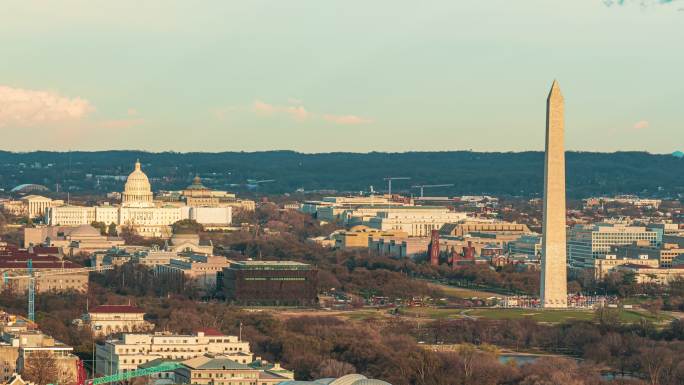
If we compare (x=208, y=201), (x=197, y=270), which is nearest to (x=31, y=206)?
(x=208, y=201)

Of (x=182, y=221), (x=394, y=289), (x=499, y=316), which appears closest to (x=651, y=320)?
(x=499, y=316)

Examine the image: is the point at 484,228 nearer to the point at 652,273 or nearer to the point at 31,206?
the point at 652,273

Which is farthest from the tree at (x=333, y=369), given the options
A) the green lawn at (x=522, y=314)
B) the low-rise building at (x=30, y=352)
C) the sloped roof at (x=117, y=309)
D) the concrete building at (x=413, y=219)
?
the concrete building at (x=413, y=219)

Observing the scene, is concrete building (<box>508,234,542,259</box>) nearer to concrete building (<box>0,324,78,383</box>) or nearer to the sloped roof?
the sloped roof

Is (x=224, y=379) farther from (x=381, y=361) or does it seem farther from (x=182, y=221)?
(x=182, y=221)

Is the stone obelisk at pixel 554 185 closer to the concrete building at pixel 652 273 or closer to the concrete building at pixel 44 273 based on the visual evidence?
the concrete building at pixel 652 273

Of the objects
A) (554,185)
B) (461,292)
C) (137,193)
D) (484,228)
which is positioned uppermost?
(554,185)

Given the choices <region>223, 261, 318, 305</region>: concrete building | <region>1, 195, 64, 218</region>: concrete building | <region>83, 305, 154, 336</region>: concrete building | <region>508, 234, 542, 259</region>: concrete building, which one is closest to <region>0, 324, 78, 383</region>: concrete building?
<region>83, 305, 154, 336</region>: concrete building
